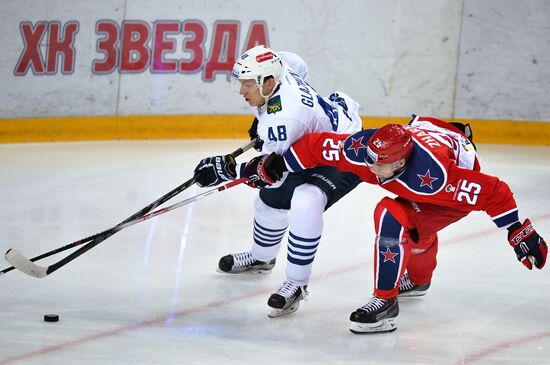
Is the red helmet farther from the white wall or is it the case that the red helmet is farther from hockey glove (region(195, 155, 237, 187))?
the white wall

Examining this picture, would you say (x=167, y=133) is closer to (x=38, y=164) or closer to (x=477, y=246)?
(x=38, y=164)

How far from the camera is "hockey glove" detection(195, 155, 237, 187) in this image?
4.06 meters

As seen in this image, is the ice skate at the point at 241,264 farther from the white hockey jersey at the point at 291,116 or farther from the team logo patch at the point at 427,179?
the team logo patch at the point at 427,179

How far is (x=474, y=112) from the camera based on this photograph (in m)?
7.58

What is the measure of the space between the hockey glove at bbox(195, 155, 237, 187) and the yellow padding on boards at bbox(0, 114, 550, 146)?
3.38 m

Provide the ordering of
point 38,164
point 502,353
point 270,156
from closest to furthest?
point 502,353 → point 270,156 → point 38,164

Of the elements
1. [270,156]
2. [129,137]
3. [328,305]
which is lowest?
[129,137]

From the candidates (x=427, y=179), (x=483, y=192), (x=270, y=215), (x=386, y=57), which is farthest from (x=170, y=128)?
(x=483, y=192)

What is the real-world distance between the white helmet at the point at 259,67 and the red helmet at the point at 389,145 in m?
0.60

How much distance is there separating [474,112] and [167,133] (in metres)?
2.20

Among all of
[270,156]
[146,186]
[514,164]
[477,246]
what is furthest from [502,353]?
[514,164]

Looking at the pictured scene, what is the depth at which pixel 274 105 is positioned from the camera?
13.2ft

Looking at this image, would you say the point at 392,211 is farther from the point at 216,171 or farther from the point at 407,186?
the point at 216,171

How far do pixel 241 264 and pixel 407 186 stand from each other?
1.05m
